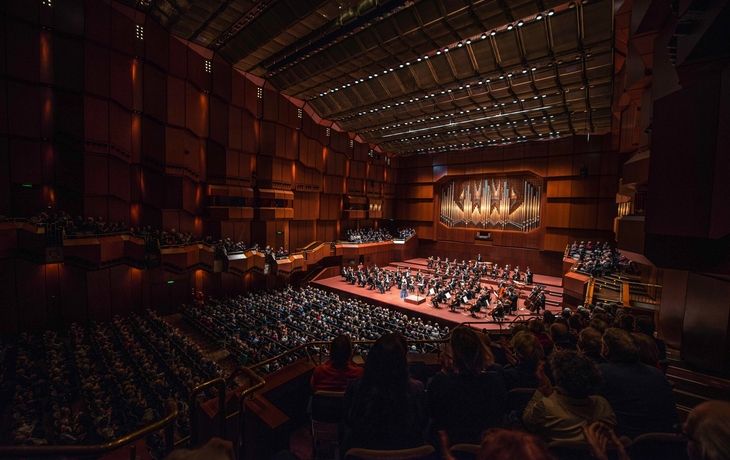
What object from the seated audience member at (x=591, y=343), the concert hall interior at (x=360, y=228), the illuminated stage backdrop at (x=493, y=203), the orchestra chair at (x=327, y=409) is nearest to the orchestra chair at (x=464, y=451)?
the concert hall interior at (x=360, y=228)

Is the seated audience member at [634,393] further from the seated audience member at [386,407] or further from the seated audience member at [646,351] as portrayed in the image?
the seated audience member at [386,407]

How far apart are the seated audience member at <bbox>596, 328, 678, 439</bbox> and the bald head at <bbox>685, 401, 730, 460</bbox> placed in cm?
75

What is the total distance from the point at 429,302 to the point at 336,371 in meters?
11.2

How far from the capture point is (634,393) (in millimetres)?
1838

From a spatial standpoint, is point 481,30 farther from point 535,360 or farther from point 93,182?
point 93,182

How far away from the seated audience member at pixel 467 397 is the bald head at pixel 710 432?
73 centimetres

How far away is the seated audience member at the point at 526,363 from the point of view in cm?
229

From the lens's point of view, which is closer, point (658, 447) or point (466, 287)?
point (658, 447)

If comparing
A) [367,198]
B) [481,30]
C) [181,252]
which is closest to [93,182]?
[181,252]

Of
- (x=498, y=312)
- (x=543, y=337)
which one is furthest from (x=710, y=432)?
(x=498, y=312)

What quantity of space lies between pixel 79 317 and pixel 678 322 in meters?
15.5

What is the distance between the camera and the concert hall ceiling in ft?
28.4

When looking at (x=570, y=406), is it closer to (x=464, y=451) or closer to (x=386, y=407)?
(x=464, y=451)

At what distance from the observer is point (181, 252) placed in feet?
38.0
